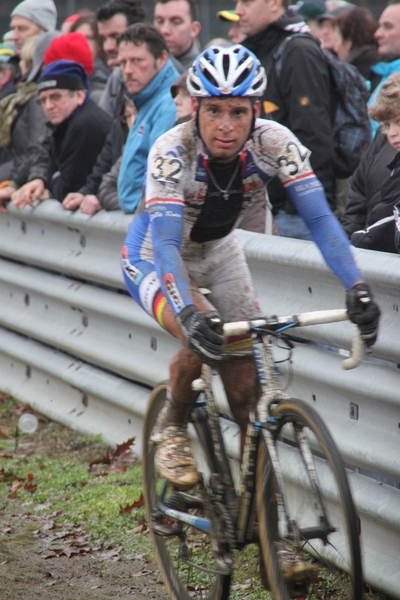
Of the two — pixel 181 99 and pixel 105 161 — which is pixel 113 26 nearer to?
pixel 105 161

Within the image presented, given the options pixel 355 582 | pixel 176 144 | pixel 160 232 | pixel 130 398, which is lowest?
pixel 130 398

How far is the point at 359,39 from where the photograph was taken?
7219 millimetres

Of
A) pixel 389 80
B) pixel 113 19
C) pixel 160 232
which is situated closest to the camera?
pixel 160 232

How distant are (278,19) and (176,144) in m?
2.70

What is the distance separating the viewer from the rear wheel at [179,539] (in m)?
4.30

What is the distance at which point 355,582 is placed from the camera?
331cm

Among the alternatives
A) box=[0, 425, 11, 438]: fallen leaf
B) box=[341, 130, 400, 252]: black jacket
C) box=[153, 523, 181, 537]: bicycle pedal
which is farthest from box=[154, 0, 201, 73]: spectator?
box=[153, 523, 181, 537]: bicycle pedal

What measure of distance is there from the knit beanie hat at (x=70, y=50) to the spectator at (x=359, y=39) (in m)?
2.21

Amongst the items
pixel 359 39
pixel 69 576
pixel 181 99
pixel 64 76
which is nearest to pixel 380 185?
pixel 181 99

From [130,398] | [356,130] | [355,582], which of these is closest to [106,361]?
[130,398]

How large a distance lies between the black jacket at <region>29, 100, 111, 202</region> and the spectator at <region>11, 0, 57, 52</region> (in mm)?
2786

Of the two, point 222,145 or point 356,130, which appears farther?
point 356,130

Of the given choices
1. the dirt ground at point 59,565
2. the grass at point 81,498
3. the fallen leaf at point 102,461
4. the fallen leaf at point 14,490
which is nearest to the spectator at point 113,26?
the grass at point 81,498

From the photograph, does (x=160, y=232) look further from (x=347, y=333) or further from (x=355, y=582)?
(x=355, y=582)
